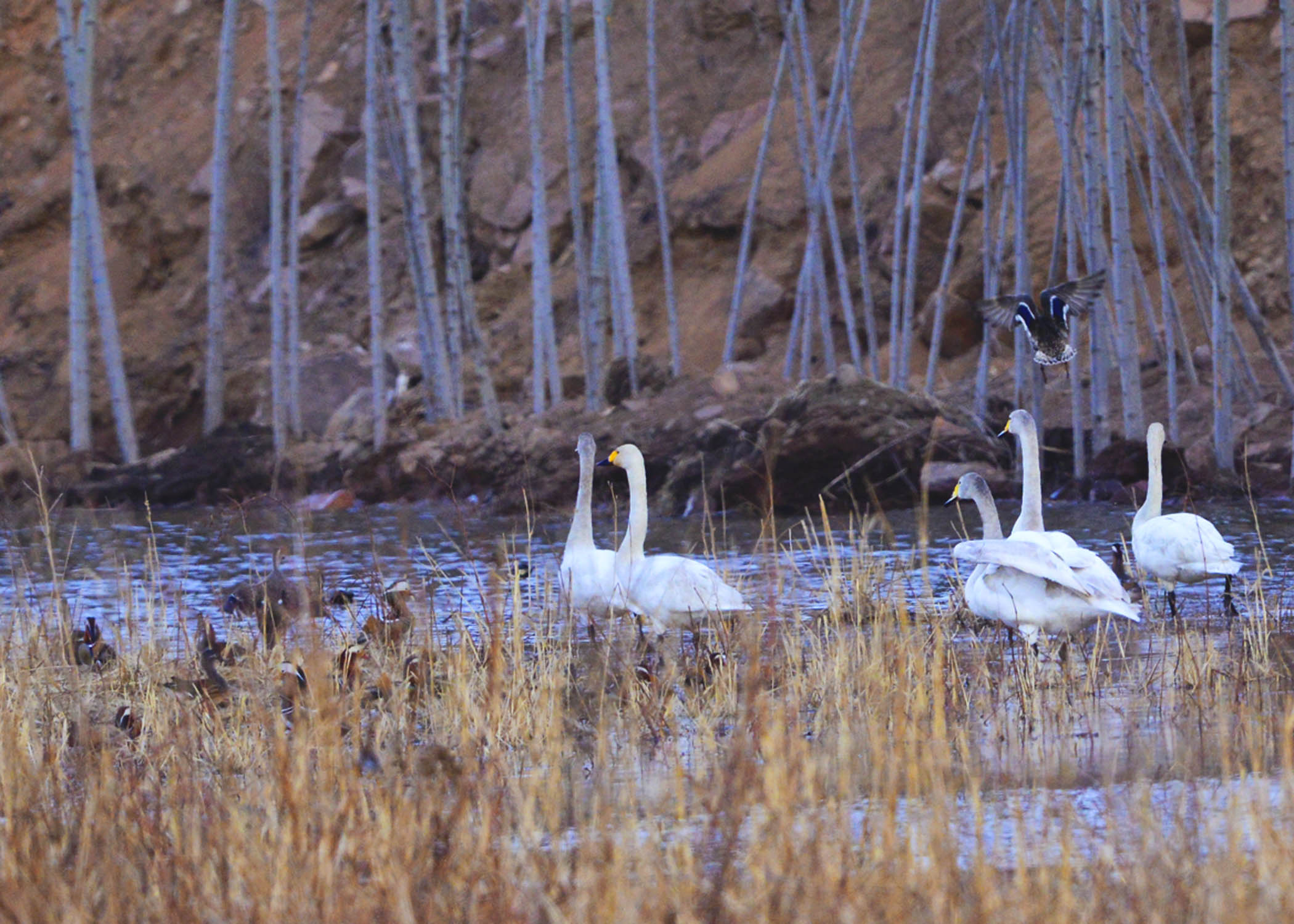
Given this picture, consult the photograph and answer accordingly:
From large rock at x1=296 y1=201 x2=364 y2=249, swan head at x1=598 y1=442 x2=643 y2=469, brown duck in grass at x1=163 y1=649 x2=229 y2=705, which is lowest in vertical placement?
brown duck in grass at x1=163 y1=649 x2=229 y2=705

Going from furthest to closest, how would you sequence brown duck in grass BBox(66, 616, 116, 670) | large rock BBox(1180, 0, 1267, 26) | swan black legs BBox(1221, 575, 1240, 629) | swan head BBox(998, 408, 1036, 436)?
large rock BBox(1180, 0, 1267, 26) < swan head BBox(998, 408, 1036, 436) < swan black legs BBox(1221, 575, 1240, 629) < brown duck in grass BBox(66, 616, 116, 670)

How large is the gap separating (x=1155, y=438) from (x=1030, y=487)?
223 cm

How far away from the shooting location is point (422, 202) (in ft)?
62.7

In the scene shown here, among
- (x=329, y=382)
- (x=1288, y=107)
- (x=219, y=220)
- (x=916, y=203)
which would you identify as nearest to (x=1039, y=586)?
(x=1288, y=107)

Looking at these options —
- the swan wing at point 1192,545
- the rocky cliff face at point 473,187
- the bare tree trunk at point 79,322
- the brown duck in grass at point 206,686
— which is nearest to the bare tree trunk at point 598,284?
the rocky cliff face at point 473,187

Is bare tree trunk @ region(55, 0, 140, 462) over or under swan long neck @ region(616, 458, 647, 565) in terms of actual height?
over

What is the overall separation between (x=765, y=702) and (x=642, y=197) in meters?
24.6

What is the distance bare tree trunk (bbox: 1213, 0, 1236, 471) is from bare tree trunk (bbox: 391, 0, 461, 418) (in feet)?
29.1

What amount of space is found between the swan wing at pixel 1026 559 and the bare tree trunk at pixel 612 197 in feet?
37.1

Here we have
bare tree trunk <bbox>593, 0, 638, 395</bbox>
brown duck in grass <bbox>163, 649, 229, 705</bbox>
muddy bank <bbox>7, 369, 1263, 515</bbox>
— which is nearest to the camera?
brown duck in grass <bbox>163, 649, 229, 705</bbox>

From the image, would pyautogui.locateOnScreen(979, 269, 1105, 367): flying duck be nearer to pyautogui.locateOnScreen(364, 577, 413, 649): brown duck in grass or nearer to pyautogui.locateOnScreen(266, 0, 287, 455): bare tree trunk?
pyautogui.locateOnScreen(364, 577, 413, 649): brown duck in grass

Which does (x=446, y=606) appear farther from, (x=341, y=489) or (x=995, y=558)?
(x=341, y=489)

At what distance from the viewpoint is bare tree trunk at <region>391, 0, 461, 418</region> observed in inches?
728

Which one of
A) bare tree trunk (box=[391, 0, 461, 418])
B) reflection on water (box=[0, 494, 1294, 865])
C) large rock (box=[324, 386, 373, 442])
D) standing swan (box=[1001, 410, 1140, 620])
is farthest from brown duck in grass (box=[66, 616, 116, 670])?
large rock (box=[324, 386, 373, 442])
